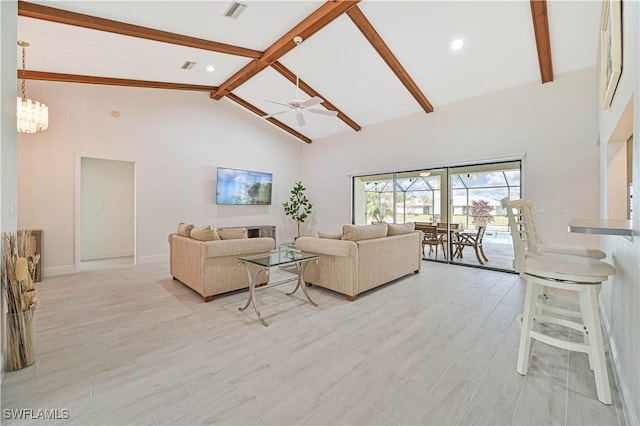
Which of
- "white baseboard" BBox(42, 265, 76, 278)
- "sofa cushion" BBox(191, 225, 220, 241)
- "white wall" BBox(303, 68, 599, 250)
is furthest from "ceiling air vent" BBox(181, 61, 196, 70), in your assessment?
"white wall" BBox(303, 68, 599, 250)

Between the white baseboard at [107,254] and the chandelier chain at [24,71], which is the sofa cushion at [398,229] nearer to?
the chandelier chain at [24,71]

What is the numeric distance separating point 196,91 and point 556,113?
7.10 metres

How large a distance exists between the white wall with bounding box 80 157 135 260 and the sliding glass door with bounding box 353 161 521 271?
613 centimetres

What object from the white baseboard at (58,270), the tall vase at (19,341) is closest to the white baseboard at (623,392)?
the tall vase at (19,341)

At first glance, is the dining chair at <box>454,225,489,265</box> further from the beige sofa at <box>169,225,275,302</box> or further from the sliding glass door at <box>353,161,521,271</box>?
the beige sofa at <box>169,225,275,302</box>

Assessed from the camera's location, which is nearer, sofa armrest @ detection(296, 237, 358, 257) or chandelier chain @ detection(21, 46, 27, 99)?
sofa armrest @ detection(296, 237, 358, 257)

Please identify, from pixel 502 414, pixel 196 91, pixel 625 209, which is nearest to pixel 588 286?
pixel 502 414

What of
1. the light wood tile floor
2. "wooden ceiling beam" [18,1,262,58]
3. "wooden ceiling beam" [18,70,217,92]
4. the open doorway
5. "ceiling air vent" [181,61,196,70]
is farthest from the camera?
the open doorway

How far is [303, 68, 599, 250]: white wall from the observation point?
13.9 feet

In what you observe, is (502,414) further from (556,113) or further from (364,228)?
(556,113)

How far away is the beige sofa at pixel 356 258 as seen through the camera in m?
3.42

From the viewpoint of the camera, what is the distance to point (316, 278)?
12.5 feet

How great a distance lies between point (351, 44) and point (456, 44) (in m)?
1.63

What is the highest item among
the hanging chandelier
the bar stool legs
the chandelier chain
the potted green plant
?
the chandelier chain
